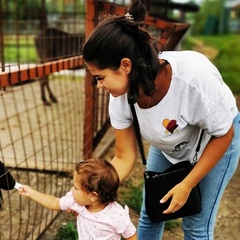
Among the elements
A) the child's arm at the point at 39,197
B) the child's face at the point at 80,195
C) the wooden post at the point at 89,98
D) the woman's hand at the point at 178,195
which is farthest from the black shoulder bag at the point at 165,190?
the wooden post at the point at 89,98

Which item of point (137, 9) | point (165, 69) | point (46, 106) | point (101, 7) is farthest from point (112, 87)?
point (46, 106)

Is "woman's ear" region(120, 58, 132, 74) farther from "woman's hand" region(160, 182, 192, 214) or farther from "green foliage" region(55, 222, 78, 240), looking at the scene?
"green foliage" region(55, 222, 78, 240)

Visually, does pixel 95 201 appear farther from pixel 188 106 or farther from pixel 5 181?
pixel 188 106

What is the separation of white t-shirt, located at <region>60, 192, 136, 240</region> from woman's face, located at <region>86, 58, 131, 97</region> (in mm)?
578

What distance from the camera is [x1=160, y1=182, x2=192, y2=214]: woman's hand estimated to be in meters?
1.92

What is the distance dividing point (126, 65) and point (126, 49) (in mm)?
61

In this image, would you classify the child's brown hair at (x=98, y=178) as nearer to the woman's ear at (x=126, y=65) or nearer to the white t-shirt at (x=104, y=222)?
the white t-shirt at (x=104, y=222)

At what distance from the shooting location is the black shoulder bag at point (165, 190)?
6.59ft

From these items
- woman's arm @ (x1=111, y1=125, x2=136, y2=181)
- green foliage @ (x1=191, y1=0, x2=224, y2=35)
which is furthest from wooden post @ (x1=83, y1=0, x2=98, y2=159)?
green foliage @ (x1=191, y1=0, x2=224, y2=35)

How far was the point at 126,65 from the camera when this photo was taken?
172 cm

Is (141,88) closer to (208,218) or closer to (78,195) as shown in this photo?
(78,195)

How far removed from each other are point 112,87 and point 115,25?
24 centimetres

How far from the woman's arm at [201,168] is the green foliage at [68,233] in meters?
1.15

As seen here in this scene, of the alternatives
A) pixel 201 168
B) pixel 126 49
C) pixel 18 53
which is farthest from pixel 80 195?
pixel 18 53
